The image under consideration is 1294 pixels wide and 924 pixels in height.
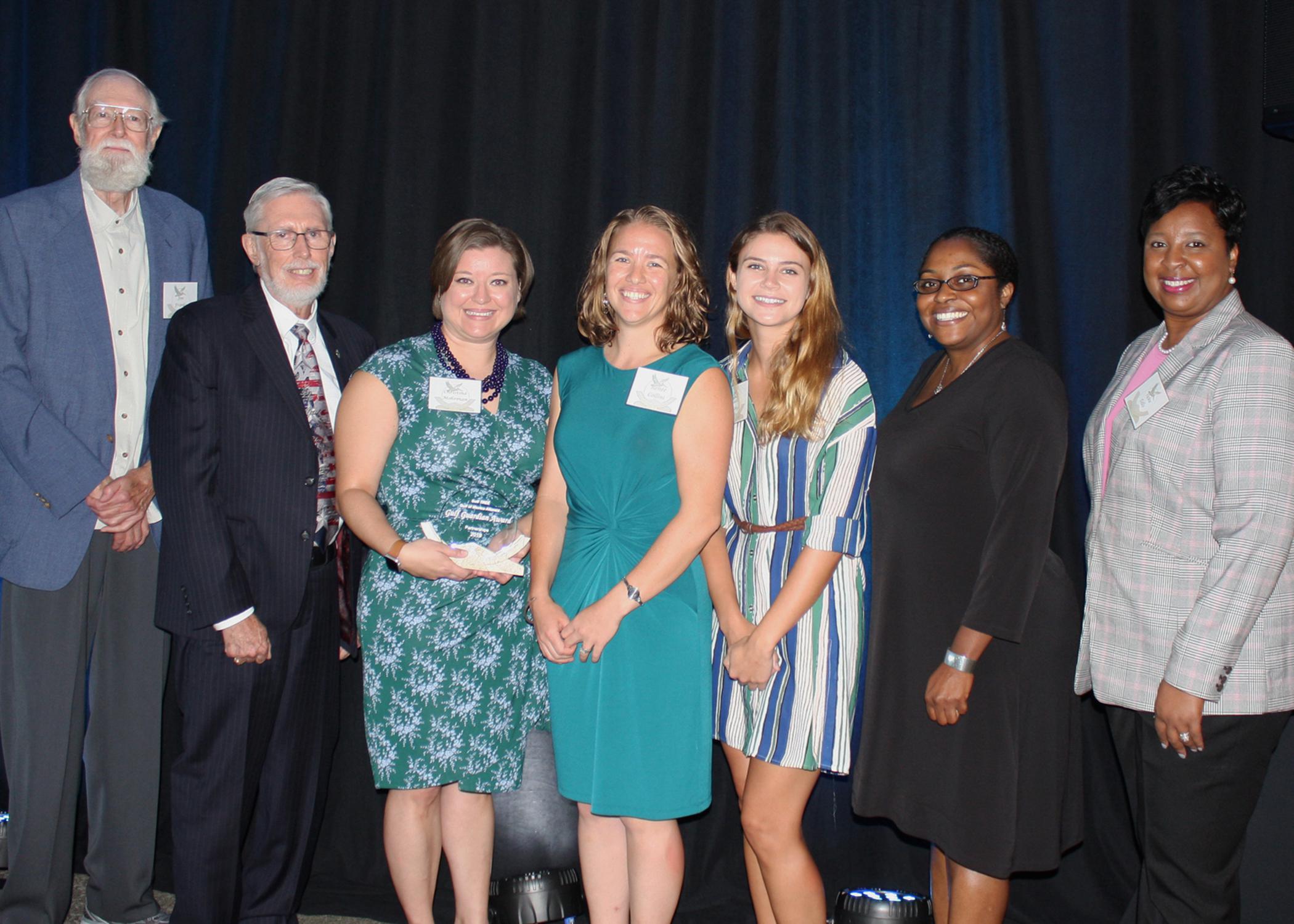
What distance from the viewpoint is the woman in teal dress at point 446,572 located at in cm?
244

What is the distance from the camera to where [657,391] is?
2.27 meters

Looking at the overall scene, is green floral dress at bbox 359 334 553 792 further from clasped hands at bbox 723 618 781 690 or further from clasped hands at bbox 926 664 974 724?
clasped hands at bbox 926 664 974 724

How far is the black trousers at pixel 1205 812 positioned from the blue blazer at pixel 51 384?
111 inches

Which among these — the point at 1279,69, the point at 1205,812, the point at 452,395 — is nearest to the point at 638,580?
the point at 452,395

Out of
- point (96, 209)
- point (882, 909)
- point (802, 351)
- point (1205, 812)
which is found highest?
point (96, 209)

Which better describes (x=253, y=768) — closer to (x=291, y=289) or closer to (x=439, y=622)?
(x=439, y=622)

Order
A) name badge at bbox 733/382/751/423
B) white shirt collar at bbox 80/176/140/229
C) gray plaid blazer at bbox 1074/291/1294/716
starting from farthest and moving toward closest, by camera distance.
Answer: white shirt collar at bbox 80/176/140/229, name badge at bbox 733/382/751/423, gray plaid blazer at bbox 1074/291/1294/716

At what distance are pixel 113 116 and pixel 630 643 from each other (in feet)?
7.17

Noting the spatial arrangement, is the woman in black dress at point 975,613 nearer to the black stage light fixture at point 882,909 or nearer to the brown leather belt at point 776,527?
the brown leather belt at point 776,527

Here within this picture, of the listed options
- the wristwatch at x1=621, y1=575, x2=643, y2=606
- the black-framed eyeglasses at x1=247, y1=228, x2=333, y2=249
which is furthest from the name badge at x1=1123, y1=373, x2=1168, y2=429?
the black-framed eyeglasses at x1=247, y1=228, x2=333, y2=249

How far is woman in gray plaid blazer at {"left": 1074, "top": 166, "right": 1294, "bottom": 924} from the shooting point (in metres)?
2.01

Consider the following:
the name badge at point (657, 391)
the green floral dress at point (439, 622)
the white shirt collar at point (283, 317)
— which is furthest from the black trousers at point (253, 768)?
the name badge at point (657, 391)

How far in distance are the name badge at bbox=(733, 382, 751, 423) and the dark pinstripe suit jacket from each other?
1.11m

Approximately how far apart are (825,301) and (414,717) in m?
1.45
